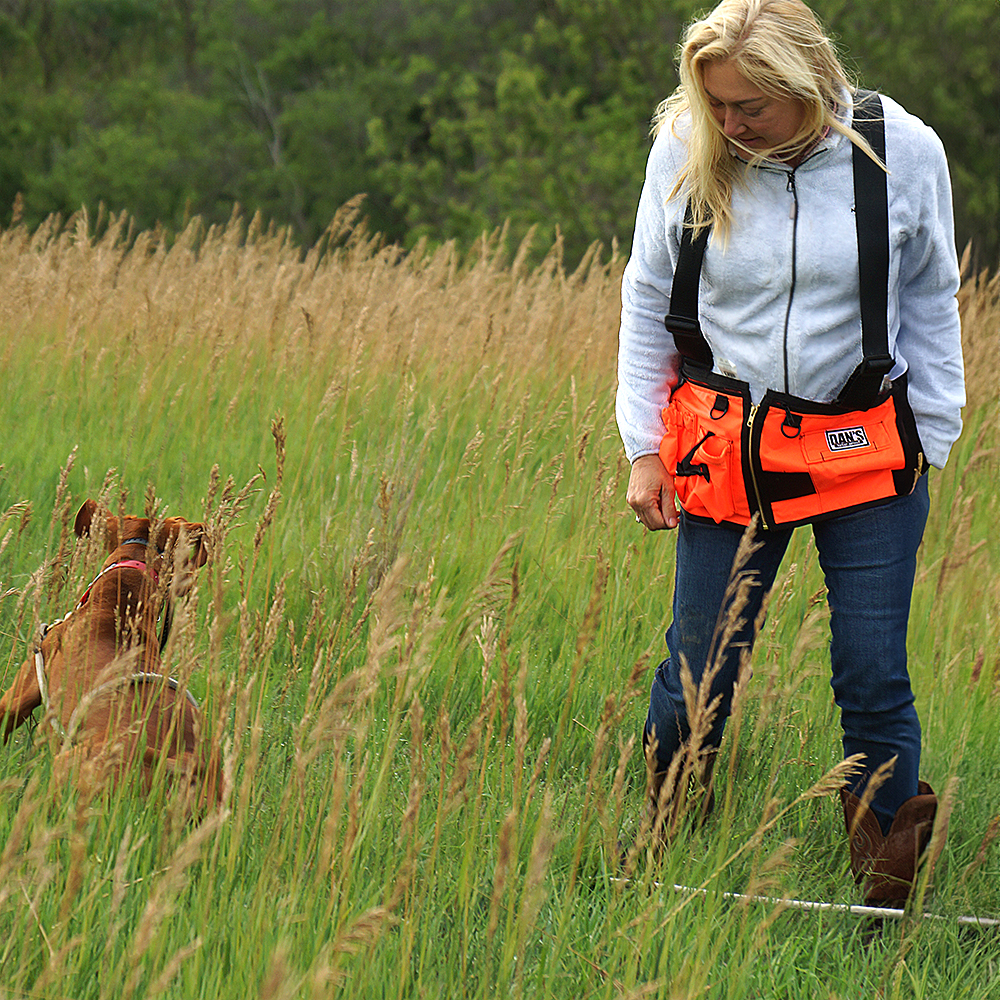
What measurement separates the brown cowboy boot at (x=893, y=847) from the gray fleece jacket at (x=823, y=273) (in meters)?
0.72

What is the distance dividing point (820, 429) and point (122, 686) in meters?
1.42

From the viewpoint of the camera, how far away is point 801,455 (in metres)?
2.13

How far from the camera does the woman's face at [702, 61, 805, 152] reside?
203 centimetres

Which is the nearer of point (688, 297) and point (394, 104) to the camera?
point (688, 297)

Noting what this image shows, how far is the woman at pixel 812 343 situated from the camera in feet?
6.75

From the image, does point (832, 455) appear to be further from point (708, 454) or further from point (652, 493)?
point (652, 493)

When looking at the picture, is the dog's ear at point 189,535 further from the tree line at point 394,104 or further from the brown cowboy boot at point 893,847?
the tree line at point 394,104

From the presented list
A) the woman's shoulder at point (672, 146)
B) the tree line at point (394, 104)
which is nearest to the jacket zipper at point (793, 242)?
the woman's shoulder at point (672, 146)

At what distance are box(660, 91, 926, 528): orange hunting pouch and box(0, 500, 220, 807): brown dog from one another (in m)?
1.08

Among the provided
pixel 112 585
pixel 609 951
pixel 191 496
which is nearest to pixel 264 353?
pixel 191 496

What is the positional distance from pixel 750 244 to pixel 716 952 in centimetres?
131

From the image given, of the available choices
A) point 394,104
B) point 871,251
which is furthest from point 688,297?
→ point 394,104

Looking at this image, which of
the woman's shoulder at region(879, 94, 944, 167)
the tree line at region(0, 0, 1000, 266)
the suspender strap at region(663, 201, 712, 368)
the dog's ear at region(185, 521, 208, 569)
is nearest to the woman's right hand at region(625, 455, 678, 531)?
the suspender strap at region(663, 201, 712, 368)

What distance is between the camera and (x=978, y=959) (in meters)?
2.11
